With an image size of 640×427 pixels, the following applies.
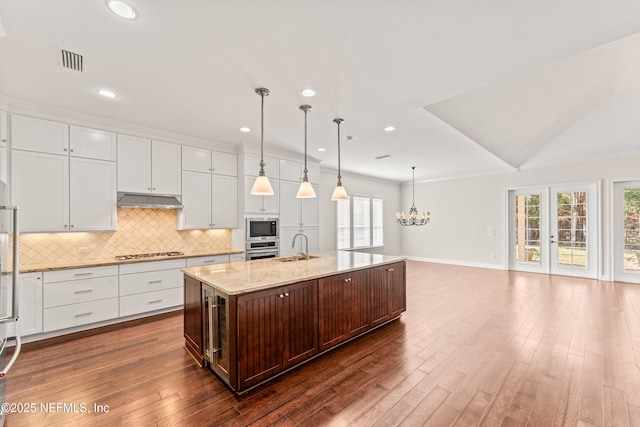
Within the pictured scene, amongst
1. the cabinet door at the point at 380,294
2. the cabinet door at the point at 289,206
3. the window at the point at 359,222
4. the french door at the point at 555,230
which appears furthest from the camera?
the window at the point at 359,222

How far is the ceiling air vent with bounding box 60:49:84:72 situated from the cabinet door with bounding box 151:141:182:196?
1.76 m

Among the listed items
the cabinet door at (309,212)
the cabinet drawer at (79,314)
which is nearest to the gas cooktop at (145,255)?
the cabinet drawer at (79,314)

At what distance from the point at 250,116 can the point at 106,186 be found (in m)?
2.20

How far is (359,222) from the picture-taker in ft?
26.1

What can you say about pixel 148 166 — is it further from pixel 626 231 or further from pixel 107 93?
pixel 626 231

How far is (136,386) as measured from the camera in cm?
231

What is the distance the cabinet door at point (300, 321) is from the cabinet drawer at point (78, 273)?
2.67m

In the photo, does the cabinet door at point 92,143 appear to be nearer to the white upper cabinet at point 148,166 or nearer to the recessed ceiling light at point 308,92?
the white upper cabinet at point 148,166

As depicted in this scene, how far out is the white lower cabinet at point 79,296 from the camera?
10.5 feet

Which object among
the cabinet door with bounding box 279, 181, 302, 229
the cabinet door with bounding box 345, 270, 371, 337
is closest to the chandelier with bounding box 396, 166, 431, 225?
the cabinet door with bounding box 279, 181, 302, 229

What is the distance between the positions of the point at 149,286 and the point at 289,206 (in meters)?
2.65

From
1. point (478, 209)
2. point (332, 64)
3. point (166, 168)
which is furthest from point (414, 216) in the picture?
point (166, 168)

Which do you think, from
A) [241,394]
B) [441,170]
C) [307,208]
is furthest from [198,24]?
[441,170]

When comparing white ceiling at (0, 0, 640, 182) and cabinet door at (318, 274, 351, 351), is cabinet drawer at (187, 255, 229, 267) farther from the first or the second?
cabinet door at (318, 274, 351, 351)
